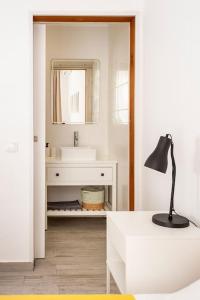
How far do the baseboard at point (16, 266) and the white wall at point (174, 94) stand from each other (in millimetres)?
1043

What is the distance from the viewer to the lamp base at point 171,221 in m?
2.12

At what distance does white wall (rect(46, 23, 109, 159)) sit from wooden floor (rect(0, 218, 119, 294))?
1.11m

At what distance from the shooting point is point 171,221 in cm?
216

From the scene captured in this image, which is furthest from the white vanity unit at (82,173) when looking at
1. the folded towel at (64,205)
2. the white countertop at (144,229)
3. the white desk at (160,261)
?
the white desk at (160,261)

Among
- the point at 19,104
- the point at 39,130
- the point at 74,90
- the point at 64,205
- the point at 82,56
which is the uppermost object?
the point at 82,56

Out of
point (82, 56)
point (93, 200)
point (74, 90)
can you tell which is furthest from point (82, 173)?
point (82, 56)

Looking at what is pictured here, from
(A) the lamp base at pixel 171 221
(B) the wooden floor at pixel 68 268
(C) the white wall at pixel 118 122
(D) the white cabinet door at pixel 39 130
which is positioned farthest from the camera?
(C) the white wall at pixel 118 122

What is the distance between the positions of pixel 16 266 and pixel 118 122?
182 cm

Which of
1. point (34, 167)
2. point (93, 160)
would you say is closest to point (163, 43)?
point (34, 167)

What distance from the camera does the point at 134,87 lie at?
331 cm

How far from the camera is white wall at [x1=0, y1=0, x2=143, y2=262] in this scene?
10.5ft

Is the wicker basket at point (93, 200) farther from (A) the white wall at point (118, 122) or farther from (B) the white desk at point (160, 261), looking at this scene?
(B) the white desk at point (160, 261)

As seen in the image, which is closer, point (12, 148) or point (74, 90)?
point (12, 148)

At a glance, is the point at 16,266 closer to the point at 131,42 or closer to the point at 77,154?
the point at 77,154
